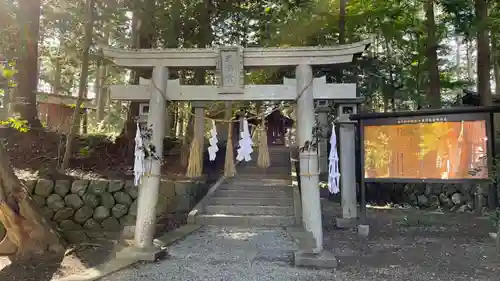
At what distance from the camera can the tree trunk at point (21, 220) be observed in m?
7.09

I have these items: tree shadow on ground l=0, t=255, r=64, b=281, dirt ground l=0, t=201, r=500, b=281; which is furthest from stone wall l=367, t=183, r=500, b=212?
tree shadow on ground l=0, t=255, r=64, b=281

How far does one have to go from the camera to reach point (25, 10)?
1107 centimetres

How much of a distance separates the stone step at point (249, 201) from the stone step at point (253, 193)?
32 cm

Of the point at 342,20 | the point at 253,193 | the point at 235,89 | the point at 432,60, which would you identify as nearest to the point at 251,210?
the point at 253,193

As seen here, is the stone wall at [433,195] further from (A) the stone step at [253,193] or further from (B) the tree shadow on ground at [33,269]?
(B) the tree shadow on ground at [33,269]

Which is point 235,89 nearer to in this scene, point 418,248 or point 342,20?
point 418,248

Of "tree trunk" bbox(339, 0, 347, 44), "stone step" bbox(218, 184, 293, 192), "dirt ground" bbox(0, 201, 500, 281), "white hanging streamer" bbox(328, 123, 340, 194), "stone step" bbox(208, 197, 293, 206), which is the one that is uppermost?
"tree trunk" bbox(339, 0, 347, 44)

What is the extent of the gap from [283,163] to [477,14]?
31.8ft

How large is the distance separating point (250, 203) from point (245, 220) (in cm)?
130

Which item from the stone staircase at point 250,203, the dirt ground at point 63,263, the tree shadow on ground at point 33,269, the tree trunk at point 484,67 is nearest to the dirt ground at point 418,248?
the stone staircase at point 250,203

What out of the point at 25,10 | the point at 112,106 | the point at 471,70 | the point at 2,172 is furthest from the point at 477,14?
the point at 112,106

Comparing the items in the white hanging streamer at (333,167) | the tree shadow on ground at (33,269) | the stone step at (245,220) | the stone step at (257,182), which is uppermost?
the white hanging streamer at (333,167)

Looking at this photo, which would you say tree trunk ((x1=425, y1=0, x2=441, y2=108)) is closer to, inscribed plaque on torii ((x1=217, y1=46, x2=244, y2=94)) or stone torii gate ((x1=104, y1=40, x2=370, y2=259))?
stone torii gate ((x1=104, y1=40, x2=370, y2=259))

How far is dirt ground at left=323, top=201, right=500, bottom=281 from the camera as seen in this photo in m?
5.26
